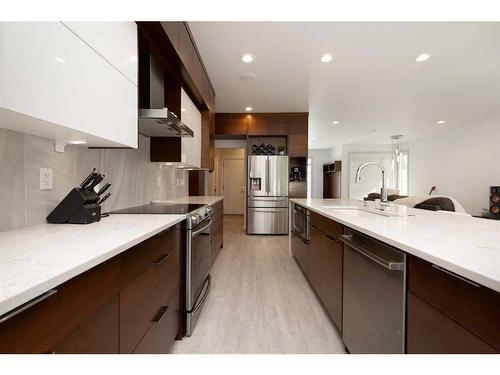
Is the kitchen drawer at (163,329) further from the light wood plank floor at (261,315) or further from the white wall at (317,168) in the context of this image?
the white wall at (317,168)

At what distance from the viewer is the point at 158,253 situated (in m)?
1.17

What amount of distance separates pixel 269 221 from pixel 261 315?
10.1 ft

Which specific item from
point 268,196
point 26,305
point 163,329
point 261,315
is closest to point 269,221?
point 268,196

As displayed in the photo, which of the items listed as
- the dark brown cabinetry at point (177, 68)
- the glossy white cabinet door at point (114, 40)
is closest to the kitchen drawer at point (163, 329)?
the glossy white cabinet door at point (114, 40)

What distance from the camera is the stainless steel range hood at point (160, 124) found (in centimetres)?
164

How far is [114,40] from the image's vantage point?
119cm

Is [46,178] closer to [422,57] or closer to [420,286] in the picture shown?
[420,286]

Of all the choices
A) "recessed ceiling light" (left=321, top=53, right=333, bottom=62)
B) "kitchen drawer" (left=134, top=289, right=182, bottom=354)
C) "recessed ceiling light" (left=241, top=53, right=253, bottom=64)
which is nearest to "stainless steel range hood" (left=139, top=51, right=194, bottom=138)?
"recessed ceiling light" (left=241, top=53, right=253, bottom=64)

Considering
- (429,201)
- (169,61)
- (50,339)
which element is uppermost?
(169,61)

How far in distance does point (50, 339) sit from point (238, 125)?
194 inches

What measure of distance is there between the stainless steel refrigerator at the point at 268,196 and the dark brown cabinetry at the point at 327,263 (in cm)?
267

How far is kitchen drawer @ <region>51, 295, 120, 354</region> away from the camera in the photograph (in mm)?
590
